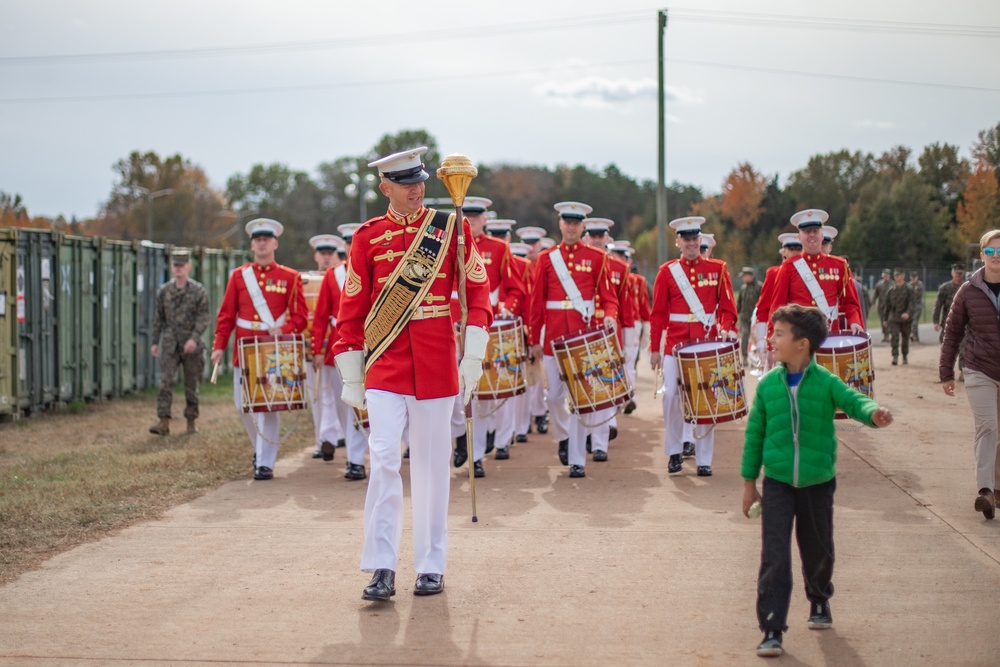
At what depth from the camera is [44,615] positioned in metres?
5.78

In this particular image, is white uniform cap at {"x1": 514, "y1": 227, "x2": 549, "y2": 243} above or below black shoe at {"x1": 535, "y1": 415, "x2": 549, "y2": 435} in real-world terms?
above

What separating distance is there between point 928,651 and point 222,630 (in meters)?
3.24

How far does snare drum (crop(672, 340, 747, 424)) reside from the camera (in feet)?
31.4

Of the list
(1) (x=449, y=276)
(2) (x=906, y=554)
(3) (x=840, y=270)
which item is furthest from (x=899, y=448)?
(1) (x=449, y=276)

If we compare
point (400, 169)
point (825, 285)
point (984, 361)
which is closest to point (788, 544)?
point (400, 169)

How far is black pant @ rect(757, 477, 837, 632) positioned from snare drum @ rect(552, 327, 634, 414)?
14.3ft

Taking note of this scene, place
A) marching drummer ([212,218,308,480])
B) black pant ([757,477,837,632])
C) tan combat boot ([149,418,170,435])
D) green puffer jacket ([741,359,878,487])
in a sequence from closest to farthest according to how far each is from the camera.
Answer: black pant ([757,477,837,632]), green puffer jacket ([741,359,878,487]), marching drummer ([212,218,308,480]), tan combat boot ([149,418,170,435])

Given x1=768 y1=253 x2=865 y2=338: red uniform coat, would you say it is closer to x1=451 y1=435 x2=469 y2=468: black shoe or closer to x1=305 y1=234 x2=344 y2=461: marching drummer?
x1=451 y1=435 x2=469 y2=468: black shoe

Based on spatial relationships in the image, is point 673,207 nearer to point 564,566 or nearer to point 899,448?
point 899,448

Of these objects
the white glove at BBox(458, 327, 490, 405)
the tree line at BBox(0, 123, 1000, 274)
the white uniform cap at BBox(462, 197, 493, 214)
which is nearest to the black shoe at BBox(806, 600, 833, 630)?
the white glove at BBox(458, 327, 490, 405)

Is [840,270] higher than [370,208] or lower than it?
lower

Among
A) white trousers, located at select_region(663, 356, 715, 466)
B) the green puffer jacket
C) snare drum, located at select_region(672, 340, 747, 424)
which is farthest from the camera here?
white trousers, located at select_region(663, 356, 715, 466)

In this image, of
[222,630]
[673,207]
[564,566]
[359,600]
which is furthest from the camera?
[673,207]

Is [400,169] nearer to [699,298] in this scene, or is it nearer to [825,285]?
[699,298]
